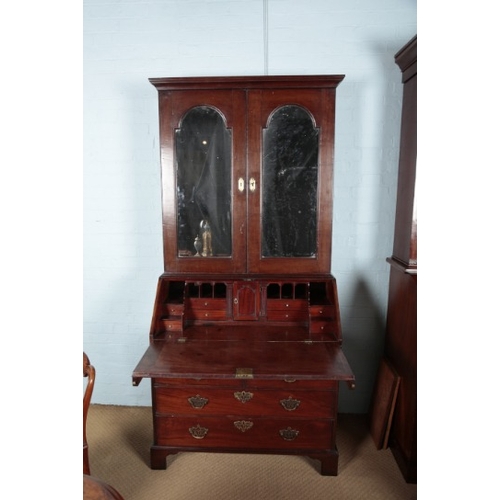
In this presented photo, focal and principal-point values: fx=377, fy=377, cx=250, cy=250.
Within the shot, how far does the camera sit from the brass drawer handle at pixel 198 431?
1.92 meters

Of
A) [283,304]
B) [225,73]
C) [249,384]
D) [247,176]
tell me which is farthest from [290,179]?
[249,384]

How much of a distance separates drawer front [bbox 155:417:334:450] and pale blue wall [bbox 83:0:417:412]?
66cm

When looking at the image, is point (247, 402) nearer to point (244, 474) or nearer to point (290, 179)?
point (244, 474)

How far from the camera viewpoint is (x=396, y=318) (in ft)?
7.14

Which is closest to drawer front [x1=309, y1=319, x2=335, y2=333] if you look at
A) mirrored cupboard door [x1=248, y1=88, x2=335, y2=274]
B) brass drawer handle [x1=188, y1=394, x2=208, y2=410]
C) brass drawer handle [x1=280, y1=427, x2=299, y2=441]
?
mirrored cupboard door [x1=248, y1=88, x2=335, y2=274]

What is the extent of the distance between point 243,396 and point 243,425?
0.16 meters

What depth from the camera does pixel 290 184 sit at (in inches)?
79.1

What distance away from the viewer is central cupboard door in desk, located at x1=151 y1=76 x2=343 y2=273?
1943mm

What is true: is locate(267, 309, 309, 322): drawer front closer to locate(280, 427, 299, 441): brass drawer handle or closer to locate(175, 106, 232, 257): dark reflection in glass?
locate(175, 106, 232, 257): dark reflection in glass

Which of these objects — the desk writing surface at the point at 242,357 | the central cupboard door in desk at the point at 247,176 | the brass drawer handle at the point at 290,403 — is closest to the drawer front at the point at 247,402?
the brass drawer handle at the point at 290,403

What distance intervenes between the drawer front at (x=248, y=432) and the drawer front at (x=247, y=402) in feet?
0.15

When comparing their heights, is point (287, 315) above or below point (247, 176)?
below
